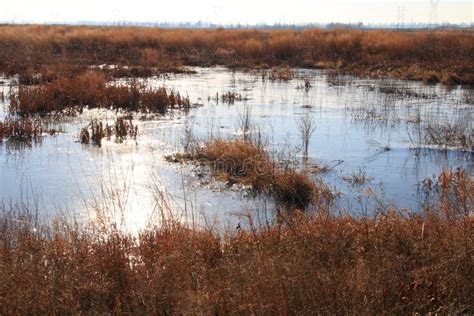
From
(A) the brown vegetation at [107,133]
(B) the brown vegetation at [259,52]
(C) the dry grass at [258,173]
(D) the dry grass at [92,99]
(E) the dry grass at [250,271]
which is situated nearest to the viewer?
(E) the dry grass at [250,271]

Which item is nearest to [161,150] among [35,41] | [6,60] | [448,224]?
[448,224]

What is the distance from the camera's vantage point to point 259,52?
107 ft

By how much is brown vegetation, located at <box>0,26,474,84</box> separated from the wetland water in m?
8.50

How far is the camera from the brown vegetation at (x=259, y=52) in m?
26.3

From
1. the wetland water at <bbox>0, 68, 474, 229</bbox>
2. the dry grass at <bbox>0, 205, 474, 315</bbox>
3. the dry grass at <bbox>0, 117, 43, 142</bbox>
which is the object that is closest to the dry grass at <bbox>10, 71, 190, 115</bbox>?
the wetland water at <bbox>0, 68, 474, 229</bbox>

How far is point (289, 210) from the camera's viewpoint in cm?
781

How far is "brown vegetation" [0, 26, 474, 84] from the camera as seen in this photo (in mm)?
26297

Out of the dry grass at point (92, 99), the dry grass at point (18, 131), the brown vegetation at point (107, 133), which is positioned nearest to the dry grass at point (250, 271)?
the brown vegetation at point (107, 133)

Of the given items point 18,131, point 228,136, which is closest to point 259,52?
point 228,136

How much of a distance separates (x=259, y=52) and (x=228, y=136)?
69.9 ft

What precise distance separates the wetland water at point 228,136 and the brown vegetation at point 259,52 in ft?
27.9

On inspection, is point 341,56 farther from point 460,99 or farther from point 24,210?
point 24,210

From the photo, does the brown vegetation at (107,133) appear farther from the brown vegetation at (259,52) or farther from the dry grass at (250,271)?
the brown vegetation at (259,52)

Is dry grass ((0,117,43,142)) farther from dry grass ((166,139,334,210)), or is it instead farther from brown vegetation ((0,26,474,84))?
brown vegetation ((0,26,474,84))
